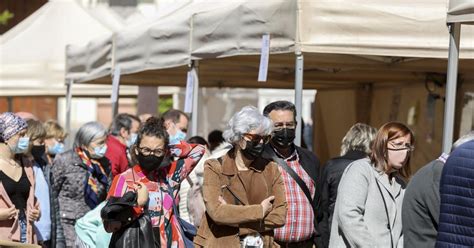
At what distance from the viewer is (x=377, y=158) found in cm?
654

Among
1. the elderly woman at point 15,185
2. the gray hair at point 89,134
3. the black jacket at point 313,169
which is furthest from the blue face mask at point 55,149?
the black jacket at point 313,169

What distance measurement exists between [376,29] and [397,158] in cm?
174

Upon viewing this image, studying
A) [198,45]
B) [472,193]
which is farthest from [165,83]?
[472,193]

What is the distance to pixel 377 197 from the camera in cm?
647

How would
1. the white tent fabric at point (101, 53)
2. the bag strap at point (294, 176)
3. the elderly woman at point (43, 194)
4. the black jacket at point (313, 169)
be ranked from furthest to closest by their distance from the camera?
the white tent fabric at point (101, 53)
the elderly woman at point (43, 194)
the black jacket at point (313, 169)
the bag strap at point (294, 176)

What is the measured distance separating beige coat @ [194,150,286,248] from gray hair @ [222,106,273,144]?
147 mm

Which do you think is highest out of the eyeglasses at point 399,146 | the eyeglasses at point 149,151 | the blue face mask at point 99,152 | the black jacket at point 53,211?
the eyeglasses at point 399,146

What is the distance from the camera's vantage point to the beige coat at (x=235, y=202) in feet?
20.9

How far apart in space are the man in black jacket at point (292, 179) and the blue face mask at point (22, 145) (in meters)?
1.99

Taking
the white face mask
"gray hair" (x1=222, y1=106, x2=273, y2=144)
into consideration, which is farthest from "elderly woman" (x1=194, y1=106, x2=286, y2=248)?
the white face mask

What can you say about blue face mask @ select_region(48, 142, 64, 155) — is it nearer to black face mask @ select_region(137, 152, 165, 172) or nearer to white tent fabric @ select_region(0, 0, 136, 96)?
white tent fabric @ select_region(0, 0, 136, 96)

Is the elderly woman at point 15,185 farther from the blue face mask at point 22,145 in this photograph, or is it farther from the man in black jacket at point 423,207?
the man in black jacket at point 423,207

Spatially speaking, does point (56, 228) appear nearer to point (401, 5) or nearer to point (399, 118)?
point (401, 5)

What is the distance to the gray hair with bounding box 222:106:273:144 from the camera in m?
6.58
